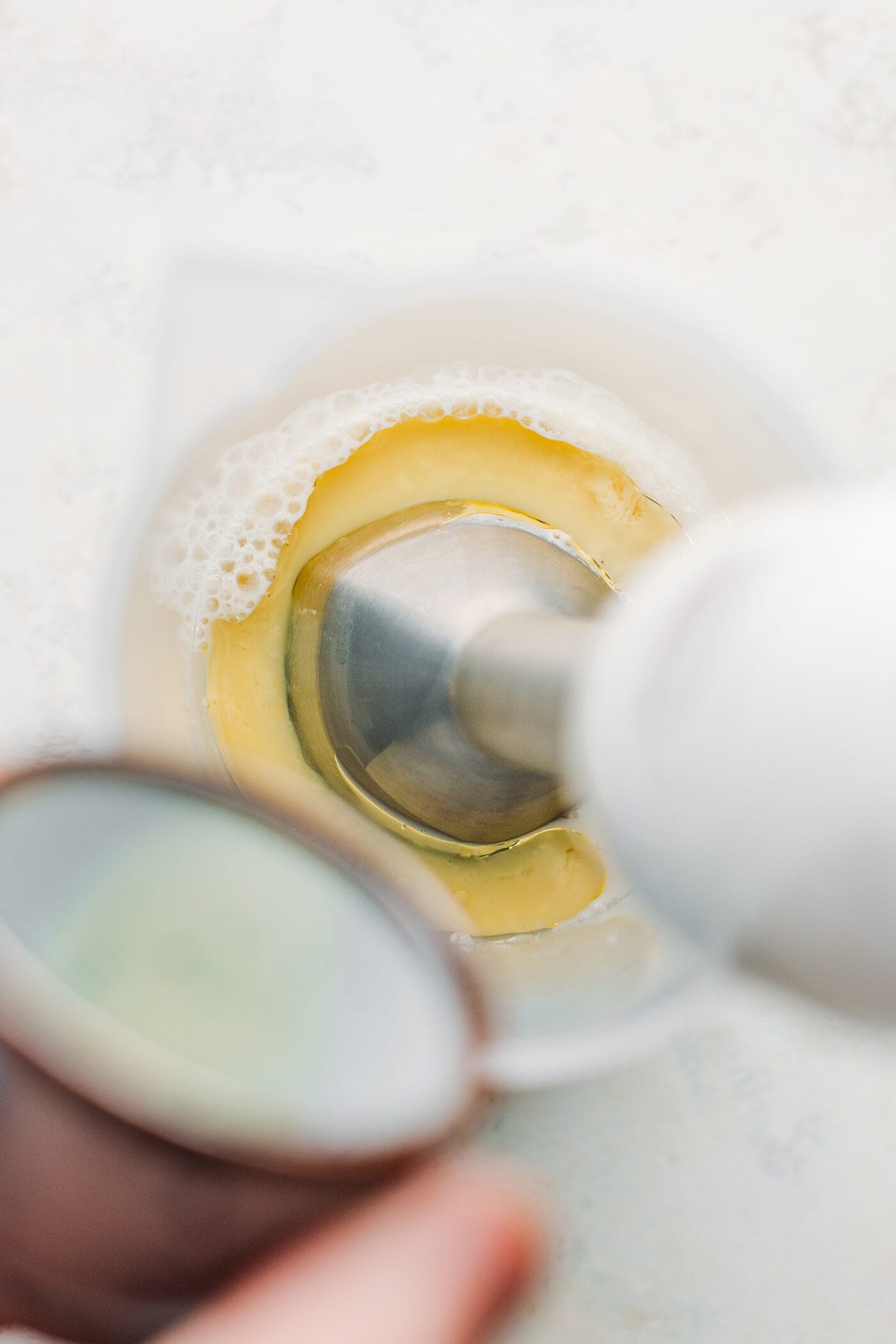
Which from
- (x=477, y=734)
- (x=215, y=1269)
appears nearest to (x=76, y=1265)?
(x=215, y=1269)

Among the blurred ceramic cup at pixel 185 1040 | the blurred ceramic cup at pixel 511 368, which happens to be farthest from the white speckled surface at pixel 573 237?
the blurred ceramic cup at pixel 185 1040

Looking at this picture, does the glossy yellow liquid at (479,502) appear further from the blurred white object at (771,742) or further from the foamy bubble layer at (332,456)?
the blurred white object at (771,742)

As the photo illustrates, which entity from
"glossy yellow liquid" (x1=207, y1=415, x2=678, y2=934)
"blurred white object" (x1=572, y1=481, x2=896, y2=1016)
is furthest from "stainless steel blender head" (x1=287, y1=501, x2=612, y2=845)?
"blurred white object" (x1=572, y1=481, x2=896, y2=1016)

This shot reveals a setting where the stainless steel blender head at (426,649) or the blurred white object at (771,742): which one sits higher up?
the blurred white object at (771,742)

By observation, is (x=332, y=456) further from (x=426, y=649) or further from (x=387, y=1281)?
(x=387, y=1281)

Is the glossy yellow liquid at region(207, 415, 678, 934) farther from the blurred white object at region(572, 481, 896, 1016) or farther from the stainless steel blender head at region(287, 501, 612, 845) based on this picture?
the blurred white object at region(572, 481, 896, 1016)

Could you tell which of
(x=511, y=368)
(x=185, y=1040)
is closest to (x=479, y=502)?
(x=511, y=368)
